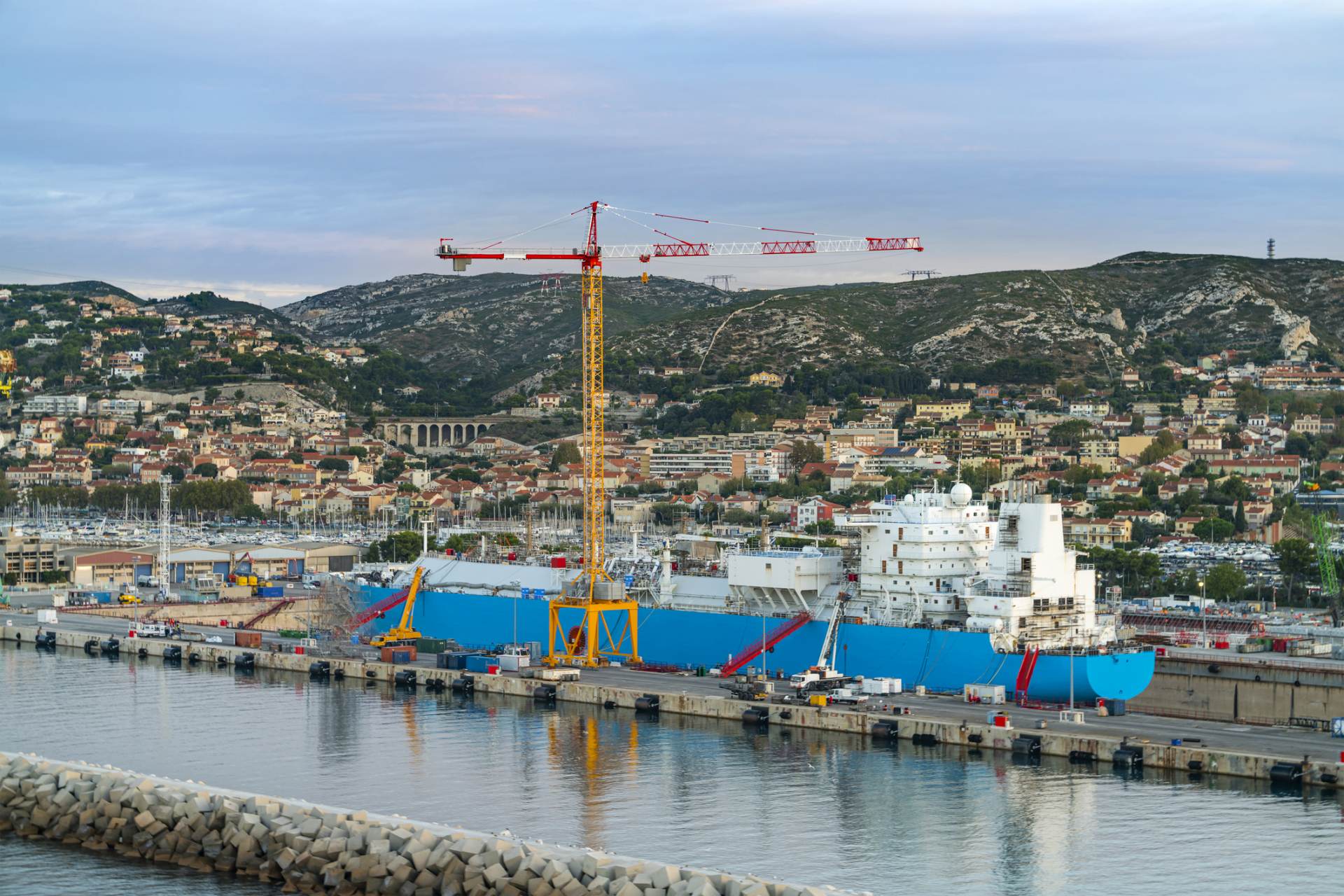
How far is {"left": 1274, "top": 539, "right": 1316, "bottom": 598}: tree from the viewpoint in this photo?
2940 inches

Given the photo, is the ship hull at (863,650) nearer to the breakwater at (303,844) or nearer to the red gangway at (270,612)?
the red gangway at (270,612)

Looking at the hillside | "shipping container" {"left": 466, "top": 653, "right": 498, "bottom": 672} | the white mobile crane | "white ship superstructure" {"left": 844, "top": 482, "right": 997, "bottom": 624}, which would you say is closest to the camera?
the white mobile crane

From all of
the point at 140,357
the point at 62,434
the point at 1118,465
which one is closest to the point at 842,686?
the point at 1118,465

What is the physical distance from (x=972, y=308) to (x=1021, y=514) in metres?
142

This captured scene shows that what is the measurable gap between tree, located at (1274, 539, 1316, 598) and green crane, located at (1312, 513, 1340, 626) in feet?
1.24

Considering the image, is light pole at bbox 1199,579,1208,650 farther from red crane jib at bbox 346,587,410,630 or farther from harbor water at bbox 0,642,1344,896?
red crane jib at bbox 346,587,410,630

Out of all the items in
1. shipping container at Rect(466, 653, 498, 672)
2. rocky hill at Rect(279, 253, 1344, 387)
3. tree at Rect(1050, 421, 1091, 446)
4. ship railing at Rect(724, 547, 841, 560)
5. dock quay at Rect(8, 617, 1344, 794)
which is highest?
rocky hill at Rect(279, 253, 1344, 387)

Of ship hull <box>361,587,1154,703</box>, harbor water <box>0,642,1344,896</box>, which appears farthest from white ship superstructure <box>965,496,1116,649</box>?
harbor water <box>0,642,1344,896</box>

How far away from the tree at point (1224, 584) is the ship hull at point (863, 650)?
2820cm

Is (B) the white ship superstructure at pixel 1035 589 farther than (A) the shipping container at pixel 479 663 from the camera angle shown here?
No

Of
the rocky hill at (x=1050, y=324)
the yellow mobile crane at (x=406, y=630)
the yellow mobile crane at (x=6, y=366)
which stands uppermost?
the rocky hill at (x=1050, y=324)

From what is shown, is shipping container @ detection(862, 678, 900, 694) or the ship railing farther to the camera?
the ship railing

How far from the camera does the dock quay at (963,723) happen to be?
35750mm

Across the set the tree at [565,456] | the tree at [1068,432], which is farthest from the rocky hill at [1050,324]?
the tree at [565,456]
